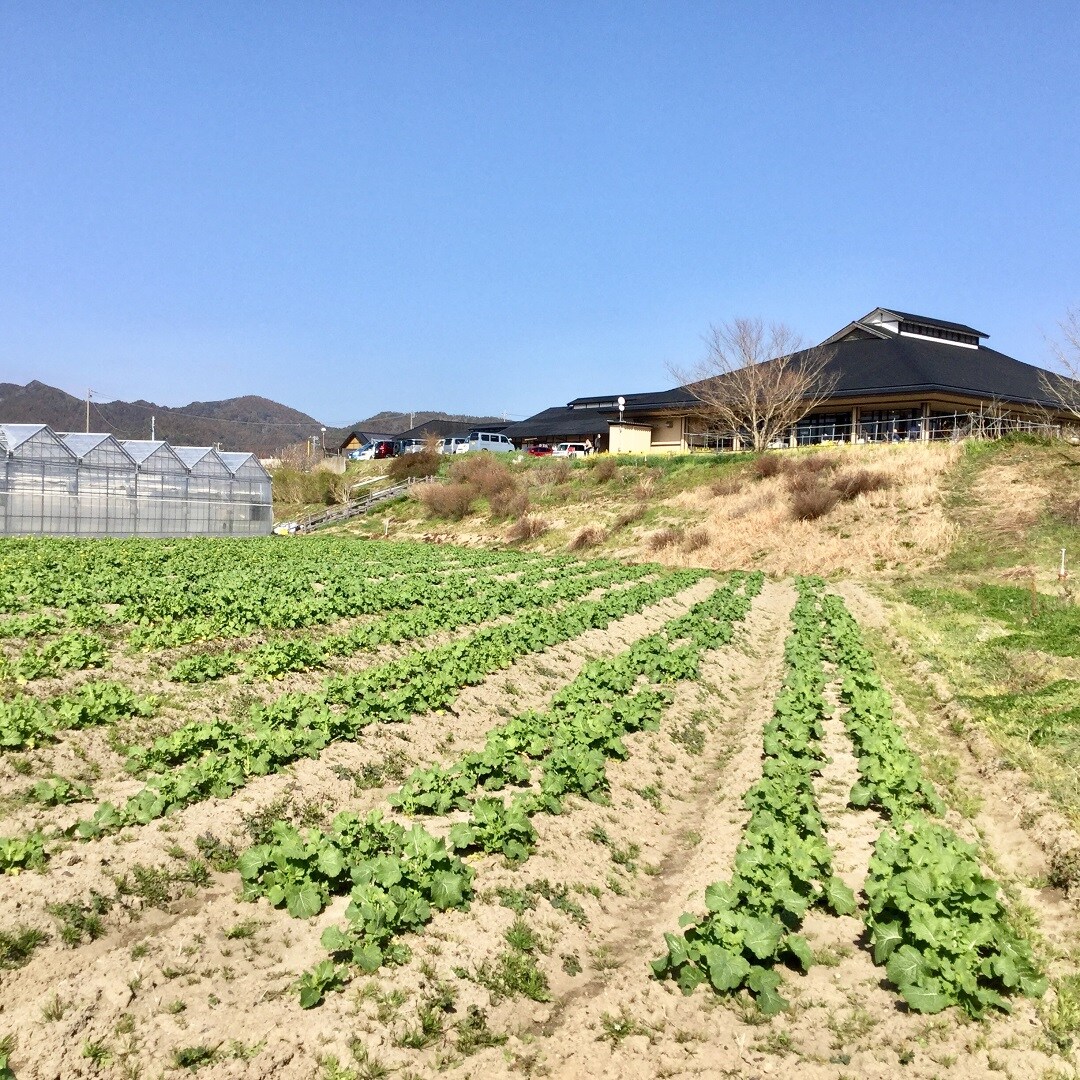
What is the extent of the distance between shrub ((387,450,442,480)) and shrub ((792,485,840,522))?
29.3 meters

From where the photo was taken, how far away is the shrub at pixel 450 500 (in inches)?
1907

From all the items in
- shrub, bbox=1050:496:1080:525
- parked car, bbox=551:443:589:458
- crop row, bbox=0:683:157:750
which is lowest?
crop row, bbox=0:683:157:750

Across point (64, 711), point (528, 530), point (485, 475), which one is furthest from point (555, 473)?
point (64, 711)

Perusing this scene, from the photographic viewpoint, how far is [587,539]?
38969 mm

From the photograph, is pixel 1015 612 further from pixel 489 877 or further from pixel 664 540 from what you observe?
pixel 664 540

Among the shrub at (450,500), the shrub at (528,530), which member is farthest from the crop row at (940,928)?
the shrub at (450,500)

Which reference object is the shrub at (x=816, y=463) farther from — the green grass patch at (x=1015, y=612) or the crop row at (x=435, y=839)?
the crop row at (x=435, y=839)

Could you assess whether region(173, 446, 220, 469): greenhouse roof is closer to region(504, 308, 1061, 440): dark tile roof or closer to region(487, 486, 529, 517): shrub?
region(487, 486, 529, 517): shrub

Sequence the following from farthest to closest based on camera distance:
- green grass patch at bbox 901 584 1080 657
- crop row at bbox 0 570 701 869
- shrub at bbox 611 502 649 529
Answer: shrub at bbox 611 502 649 529 < green grass patch at bbox 901 584 1080 657 < crop row at bbox 0 570 701 869

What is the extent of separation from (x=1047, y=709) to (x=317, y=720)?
9.13m

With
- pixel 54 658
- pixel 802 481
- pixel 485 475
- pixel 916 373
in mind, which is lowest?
pixel 54 658

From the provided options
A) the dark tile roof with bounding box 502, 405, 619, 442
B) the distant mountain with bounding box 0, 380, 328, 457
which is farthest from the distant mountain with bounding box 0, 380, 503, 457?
the dark tile roof with bounding box 502, 405, 619, 442

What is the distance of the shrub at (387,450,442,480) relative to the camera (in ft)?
192

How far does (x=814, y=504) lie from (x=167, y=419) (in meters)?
132
